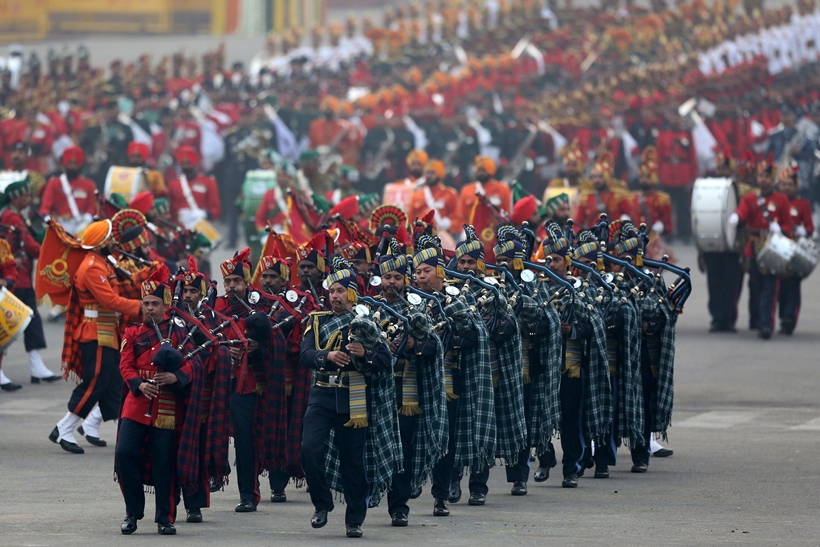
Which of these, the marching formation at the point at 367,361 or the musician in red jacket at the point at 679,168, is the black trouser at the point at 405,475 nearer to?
the marching formation at the point at 367,361

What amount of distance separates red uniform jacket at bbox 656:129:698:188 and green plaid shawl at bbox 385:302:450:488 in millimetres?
19457

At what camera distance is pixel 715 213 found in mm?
20156

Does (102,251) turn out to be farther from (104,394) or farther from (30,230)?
(30,230)

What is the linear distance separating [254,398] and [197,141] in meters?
19.9

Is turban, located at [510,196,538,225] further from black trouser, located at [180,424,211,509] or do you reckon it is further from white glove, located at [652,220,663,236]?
black trouser, located at [180,424,211,509]

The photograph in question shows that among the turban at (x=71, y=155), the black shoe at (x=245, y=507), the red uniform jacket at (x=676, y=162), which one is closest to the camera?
the black shoe at (x=245, y=507)

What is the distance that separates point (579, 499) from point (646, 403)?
1.70 m

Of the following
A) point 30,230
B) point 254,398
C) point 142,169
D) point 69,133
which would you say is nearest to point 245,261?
point 254,398

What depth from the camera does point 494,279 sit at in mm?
12031

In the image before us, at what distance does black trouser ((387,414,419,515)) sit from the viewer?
10773 millimetres

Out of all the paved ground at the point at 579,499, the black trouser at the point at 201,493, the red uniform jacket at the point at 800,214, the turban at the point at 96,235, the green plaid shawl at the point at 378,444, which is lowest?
the paved ground at the point at 579,499

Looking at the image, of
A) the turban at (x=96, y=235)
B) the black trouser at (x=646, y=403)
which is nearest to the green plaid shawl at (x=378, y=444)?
the black trouser at (x=646, y=403)

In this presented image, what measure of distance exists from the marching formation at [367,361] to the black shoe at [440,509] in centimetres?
2

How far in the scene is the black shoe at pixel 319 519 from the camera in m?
10.5
